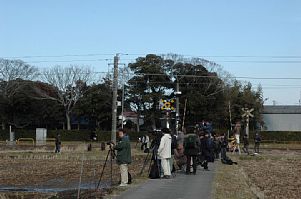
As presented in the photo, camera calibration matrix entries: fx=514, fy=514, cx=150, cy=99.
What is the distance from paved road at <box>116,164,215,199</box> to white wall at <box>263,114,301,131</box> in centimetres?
7810

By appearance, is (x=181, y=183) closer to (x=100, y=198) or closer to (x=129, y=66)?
(x=100, y=198)

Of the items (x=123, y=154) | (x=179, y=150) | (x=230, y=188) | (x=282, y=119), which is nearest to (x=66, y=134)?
(x=282, y=119)

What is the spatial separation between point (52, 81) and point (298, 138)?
39042mm

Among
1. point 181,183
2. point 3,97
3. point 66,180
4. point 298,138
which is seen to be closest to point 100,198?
point 181,183

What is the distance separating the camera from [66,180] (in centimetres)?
1977

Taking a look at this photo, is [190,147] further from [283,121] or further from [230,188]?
[283,121]

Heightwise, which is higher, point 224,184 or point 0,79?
point 0,79

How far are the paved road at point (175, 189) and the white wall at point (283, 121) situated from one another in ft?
256

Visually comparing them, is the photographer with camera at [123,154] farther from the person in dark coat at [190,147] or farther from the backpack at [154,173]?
the person in dark coat at [190,147]

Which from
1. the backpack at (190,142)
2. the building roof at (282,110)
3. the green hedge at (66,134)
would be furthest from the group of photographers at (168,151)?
the building roof at (282,110)

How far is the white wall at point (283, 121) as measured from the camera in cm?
9412

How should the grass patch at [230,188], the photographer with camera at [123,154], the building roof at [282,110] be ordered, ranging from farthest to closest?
the building roof at [282,110]
the photographer with camera at [123,154]
the grass patch at [230,188]

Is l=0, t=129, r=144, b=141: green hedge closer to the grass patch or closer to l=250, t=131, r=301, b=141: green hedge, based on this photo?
l=250, t=131, r=301, b=141: green hedge

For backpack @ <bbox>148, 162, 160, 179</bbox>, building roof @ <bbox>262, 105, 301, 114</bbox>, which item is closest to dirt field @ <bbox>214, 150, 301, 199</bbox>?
backpack @ <bbox>148, 162, 160, 179</bbox>
